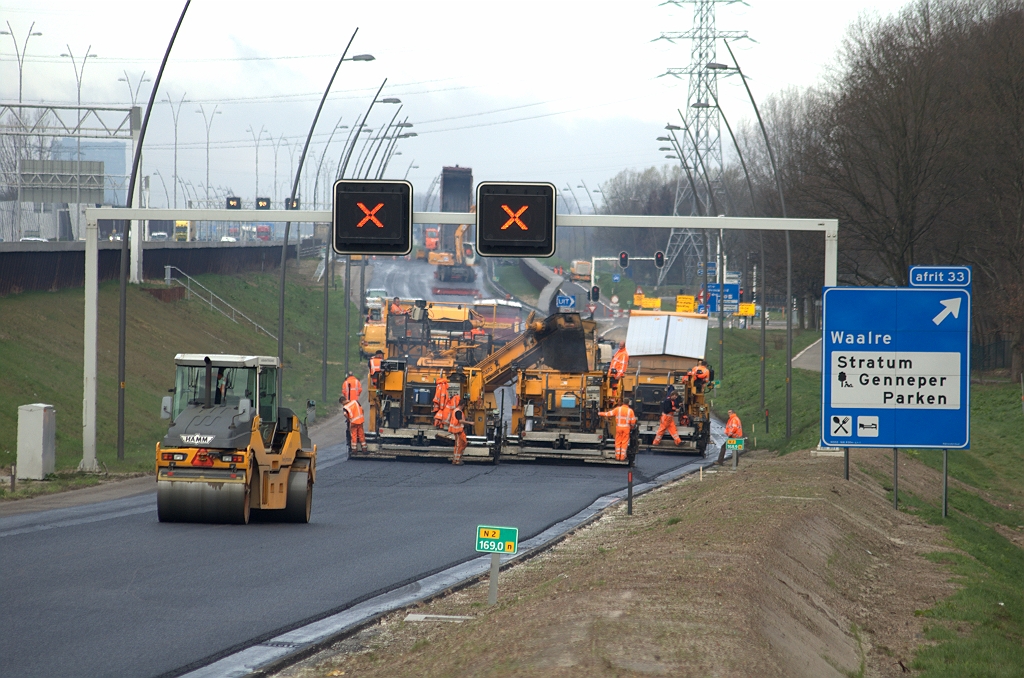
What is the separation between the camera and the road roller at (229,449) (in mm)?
17281

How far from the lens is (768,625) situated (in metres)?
9.73

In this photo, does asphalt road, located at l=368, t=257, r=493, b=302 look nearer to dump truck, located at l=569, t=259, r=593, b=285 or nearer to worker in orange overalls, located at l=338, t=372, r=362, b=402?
dump truck, located at l=569, t=259, r=593, b=285

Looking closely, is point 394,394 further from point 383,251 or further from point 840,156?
point 840,156

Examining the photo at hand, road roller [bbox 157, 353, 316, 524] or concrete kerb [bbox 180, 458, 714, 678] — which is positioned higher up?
road roller [bbox 157, 353, 316, 524]

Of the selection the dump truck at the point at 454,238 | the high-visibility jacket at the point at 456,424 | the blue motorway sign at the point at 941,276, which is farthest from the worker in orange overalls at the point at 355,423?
the dump truck at the point at 454,238

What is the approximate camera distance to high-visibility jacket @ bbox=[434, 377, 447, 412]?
29.4m

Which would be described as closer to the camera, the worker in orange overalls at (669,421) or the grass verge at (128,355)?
the grass verge at (128,355)

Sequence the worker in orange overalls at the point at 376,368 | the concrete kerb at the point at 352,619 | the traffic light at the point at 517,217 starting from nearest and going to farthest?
1. the concrete kerb at the point at 352,619
2. the traffic light at the point at 517,217
3. the worker in orange overalls at the point at 376,368

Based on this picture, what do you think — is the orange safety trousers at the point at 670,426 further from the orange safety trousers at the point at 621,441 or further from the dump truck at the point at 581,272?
the dump truck at the point at 581,272

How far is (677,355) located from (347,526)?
18341mm

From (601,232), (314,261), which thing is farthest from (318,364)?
(601,232)

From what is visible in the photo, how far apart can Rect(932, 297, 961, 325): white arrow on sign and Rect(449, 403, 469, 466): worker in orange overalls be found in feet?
54.4

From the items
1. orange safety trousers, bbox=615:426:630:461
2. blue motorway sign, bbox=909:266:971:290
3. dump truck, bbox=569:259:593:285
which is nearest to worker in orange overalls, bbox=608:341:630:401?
orange safety trousers, bbox=615:426:630:461

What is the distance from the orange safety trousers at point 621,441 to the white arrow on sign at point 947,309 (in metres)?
15.2
